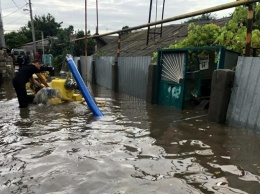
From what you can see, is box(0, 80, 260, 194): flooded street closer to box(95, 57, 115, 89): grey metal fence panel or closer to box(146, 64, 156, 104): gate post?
box(146, 64, 156, 104): gate post

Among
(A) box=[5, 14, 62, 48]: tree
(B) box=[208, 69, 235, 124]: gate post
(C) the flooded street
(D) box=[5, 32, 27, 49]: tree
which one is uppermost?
(A) box=[5, 14, 62, 48]: tree

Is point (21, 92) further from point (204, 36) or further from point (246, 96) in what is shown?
point (246, 96)

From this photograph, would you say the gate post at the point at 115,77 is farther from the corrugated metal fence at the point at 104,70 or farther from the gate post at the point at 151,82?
the gate post at the point at 151,82

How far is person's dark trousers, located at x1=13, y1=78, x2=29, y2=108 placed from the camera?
864 centimetres

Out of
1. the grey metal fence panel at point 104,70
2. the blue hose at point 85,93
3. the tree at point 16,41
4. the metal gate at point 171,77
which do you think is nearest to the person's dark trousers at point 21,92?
the blue hose at point 85,93

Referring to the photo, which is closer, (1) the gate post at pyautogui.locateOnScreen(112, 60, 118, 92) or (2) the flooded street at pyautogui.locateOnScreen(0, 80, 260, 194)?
(2) the flooded street at pyautogui.locateOnScreen(0, 80, 260, 194)

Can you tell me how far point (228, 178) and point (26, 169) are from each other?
240 centimetres

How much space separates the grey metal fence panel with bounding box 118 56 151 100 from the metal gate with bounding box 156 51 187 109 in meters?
1.22

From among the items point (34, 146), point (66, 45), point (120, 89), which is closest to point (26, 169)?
point (34, 146)

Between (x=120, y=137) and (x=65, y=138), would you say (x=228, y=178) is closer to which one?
(x=120, y=137)

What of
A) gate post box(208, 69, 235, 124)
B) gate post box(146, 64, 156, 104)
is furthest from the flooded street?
gate post box(146, 64, 156, 104)

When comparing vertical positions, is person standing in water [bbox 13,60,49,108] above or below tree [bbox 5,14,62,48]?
below

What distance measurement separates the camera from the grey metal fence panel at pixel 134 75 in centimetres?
1086

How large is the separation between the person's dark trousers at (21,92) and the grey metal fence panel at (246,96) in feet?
18.6
